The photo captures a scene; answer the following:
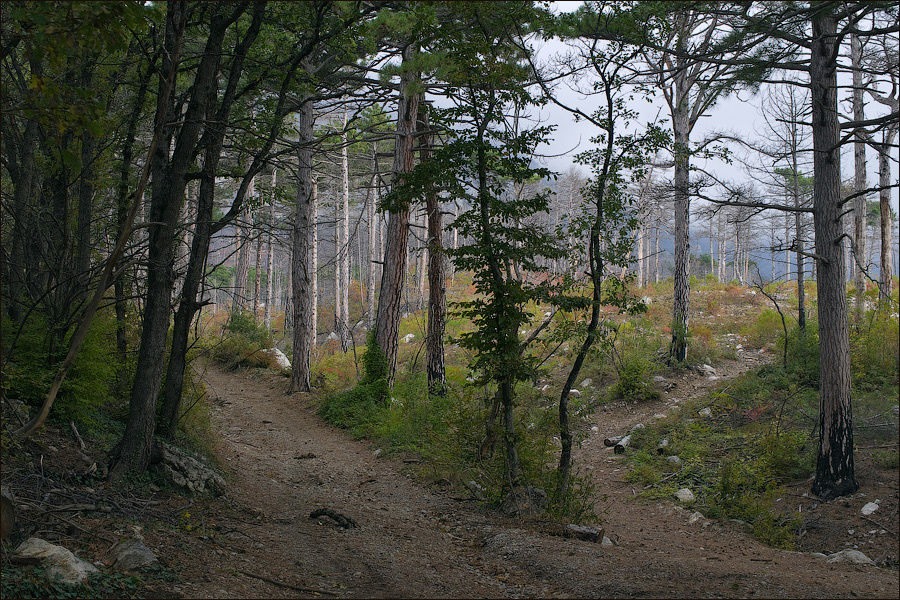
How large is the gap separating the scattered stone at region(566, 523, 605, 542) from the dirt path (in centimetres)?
20

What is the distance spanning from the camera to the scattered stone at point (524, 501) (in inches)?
235

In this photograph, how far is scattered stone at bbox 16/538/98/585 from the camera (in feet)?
10.0

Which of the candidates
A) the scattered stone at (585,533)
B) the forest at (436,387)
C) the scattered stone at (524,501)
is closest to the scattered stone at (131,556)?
the forest at (436,387)

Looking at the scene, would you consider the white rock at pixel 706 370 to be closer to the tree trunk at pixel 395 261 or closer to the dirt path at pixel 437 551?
the dirt path at pixel 437 551

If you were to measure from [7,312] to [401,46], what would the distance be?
26.3 feet

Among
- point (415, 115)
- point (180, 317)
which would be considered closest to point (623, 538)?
point (180, 317)

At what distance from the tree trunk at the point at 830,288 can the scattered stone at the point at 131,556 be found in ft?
23.0

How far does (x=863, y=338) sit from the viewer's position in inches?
384

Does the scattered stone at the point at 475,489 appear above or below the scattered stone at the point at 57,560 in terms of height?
below

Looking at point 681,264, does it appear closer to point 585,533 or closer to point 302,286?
point 302,286

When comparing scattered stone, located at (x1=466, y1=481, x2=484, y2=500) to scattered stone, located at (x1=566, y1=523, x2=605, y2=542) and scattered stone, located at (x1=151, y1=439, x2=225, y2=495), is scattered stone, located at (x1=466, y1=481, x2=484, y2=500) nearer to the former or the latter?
scattered stone, located at (x1=566, y1=523, x2=605, y2=542)

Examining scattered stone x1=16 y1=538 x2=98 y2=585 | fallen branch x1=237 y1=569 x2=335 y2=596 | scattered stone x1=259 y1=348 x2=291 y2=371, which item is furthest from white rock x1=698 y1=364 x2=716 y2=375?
scattered stone x1=16 y1=538 x2=98 y2=585

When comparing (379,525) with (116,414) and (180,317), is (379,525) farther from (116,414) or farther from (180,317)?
(116,414)

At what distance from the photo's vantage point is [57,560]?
312 cm
